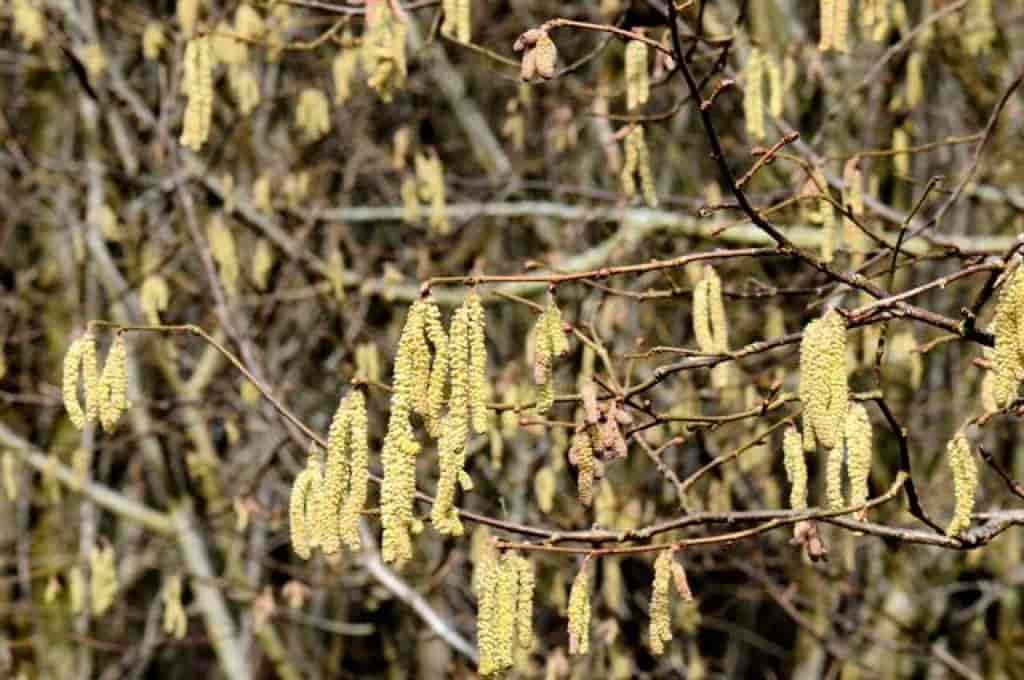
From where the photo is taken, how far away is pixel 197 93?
317 cm

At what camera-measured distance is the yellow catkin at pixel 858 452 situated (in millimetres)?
2064

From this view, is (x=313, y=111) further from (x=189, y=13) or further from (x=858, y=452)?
(x=858, y=452)

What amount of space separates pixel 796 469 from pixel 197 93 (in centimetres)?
166

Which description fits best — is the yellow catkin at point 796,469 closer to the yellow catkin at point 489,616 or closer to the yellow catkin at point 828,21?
the yellow catkin at point 489,616

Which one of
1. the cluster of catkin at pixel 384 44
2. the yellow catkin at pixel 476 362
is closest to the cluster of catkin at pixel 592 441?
the yellow catkin at pixel 476 362

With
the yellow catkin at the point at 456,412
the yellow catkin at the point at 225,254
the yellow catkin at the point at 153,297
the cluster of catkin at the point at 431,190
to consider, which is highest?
the cluster of catkin at the point at 431,190

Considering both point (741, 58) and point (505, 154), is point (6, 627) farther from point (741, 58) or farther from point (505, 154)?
point (741, 58)

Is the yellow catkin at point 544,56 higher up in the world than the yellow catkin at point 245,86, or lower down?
lower down

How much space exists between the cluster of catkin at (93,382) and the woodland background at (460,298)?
1.73 m

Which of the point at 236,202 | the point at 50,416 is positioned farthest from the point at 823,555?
the point at 50,416

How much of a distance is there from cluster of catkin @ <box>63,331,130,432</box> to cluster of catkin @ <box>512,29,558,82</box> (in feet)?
2.56

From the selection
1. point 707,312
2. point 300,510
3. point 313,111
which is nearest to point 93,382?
point 300,510

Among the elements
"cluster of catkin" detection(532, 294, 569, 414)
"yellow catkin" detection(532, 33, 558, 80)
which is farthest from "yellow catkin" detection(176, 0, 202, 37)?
"cluster of catkin" detection(532, 294, 569, 414)

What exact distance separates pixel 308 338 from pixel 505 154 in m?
1.37
